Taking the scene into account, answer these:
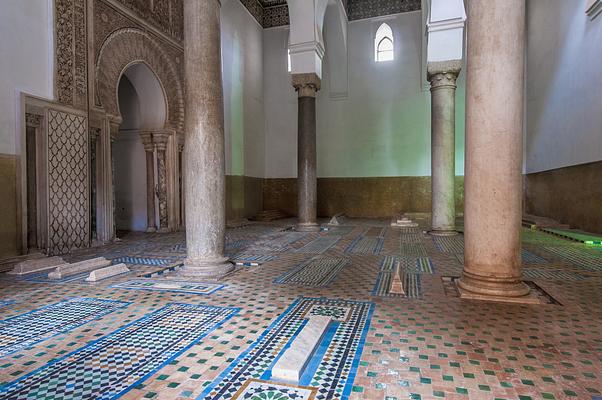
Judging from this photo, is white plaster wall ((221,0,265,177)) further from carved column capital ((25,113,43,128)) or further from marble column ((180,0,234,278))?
marble column ((180,0,234,278))

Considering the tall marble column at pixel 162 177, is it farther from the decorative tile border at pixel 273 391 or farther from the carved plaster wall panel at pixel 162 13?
the decorative tile border at pixel 273 391

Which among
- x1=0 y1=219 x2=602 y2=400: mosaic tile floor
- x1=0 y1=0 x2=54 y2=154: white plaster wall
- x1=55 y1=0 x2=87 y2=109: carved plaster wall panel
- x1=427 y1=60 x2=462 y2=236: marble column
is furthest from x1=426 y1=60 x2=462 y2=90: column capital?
x1=0 y1=0 x2=54 y2=154: white plaster wall

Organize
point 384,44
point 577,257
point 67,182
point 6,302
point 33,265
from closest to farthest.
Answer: point 6,302 < point 33,265 < point 577,257 < point 67,182 < point 384,44

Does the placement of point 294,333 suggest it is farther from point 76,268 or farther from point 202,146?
point 76,268

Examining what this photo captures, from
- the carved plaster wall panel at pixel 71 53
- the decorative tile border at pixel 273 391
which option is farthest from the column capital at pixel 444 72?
the decorative tile border at pixel 273 391

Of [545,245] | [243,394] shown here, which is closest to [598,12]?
[545,245]

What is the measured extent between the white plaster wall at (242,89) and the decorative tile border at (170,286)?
7.53 metres

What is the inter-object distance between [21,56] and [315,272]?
5236 millimetres

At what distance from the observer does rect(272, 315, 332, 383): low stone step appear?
Answer: 220 centimetres

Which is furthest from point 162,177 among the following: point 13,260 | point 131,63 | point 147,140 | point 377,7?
point 377,7

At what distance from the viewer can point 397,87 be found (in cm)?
1341

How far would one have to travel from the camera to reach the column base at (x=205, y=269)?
181 inches

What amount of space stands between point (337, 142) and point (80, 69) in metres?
8.88

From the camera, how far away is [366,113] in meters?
13.8
